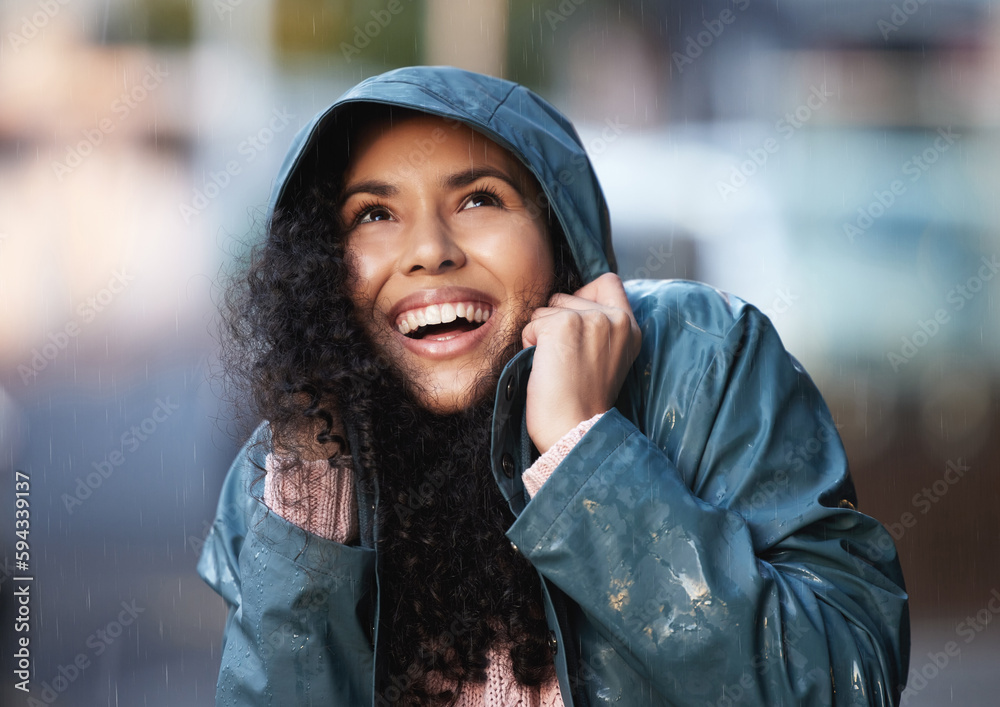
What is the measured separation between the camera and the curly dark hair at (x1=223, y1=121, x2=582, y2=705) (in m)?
1.86

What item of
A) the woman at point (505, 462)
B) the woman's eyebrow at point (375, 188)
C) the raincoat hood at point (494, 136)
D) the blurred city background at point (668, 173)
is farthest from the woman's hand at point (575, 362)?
the blurred city background at point (668, 173)

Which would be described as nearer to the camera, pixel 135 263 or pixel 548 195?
pixel 548 195

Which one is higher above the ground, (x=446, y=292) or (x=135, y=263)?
(x=446, y=292)

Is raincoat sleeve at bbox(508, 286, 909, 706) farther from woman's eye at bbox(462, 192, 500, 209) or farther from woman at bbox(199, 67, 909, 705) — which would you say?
woman's eye at bbox(462, 192, 500, 209)

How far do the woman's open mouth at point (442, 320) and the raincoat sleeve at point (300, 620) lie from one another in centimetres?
48

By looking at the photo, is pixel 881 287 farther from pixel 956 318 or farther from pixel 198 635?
pixel 198 635

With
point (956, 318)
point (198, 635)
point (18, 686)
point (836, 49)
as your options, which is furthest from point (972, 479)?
point (18, 686)

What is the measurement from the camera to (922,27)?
5.98 meters

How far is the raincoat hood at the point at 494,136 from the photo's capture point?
1.98 metres

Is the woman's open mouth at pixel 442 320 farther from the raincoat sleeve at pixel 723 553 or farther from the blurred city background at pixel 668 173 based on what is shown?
the blurred city background at pixel 668 173

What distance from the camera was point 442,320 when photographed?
1.93m

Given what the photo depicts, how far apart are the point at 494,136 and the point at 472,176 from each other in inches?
3.8

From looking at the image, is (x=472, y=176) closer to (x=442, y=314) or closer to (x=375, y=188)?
(x=375, y=188)

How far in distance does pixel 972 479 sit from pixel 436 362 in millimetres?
5232
